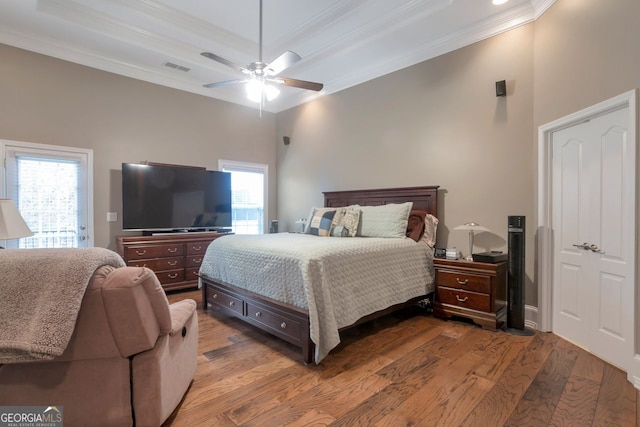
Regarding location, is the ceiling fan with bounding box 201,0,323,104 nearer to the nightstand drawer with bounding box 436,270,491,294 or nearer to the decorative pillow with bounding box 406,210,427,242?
the decorative pillow with bounding box 406,210,427,242

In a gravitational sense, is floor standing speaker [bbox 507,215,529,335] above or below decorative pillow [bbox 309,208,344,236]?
below

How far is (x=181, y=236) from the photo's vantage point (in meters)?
4.51

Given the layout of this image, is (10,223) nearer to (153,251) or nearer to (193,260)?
(153,251)

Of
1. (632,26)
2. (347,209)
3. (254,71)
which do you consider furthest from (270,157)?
(632,26)

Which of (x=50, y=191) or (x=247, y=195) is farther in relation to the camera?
(x=247, y=195)

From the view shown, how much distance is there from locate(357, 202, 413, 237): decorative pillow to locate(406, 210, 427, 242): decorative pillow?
112mm

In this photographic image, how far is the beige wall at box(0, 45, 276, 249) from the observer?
3732 mm

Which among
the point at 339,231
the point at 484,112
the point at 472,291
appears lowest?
the point at 472,291

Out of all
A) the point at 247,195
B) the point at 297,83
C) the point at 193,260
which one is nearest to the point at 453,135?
the point at 297,83

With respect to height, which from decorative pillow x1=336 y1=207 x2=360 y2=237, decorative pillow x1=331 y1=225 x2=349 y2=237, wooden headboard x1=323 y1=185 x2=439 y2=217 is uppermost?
wooden headboard x1=323 y1=185 x2=439 y2=217

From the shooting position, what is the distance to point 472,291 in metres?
3.19

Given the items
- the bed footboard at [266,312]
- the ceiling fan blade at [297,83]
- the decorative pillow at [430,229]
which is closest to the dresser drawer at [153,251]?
the bed footboard at [266,312]

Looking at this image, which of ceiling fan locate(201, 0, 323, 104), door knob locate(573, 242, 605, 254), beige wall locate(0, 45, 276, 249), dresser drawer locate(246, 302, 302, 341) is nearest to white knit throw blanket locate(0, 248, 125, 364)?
dresser drawer locate(246, 302, 302, 341)

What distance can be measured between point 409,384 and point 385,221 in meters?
1.98
